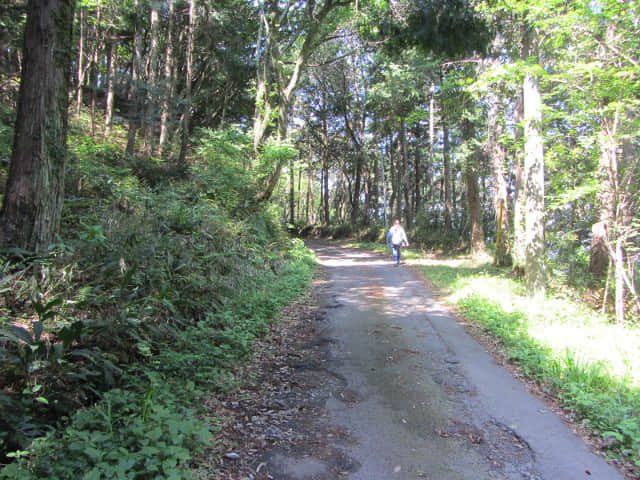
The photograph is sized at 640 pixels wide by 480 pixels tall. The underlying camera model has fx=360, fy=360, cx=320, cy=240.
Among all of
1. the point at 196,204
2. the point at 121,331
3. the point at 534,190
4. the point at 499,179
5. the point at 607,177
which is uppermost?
the point at 499,179

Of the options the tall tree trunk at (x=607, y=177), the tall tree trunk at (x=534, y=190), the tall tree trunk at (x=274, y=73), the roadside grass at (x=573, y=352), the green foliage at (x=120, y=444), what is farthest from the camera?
the tall tree trunk at (x=274, y=73)

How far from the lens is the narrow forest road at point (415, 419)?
9.97ft

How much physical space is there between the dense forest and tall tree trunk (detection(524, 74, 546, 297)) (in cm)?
5

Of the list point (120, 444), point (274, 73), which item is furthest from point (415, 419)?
point (274, 73)

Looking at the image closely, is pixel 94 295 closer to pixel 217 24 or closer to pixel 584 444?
pixel 584 444

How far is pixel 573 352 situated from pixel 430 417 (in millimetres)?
2893

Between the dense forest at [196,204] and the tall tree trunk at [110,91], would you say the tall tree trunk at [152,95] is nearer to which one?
the dense forest at [196,204]

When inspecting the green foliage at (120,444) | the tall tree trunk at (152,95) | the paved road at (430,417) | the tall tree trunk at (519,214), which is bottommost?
the paved road at (430,417)

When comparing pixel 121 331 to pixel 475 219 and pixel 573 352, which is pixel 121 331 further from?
pixel 475 219

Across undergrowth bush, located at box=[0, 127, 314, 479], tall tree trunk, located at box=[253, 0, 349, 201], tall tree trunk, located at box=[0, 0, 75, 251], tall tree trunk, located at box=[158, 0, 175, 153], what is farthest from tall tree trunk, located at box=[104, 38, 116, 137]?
tall tree trunk, located at box=[0, 0, 75, 251]

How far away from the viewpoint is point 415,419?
3732mm

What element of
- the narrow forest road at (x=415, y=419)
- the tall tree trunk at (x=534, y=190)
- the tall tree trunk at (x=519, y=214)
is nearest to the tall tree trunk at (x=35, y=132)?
the narrow forest road at (x=415, y=419)

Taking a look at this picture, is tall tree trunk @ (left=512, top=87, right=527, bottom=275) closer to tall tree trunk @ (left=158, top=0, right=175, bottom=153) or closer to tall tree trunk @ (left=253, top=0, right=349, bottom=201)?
tall tree trunk @ (left=253, top=0, right=349, bottom=201)

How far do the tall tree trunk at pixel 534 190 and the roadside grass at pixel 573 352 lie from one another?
0.62 metres
